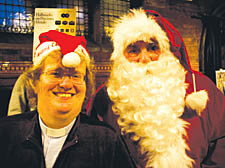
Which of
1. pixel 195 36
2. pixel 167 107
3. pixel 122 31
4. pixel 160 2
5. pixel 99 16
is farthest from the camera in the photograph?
pixel 195 36

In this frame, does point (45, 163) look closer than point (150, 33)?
Yes

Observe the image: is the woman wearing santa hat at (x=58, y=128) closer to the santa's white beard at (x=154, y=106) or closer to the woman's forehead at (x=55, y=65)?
the woman's forehead at (x=55, y=65)

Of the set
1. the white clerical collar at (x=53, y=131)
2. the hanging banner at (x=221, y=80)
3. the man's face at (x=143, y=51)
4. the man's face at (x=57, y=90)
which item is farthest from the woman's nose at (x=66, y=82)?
the hanging banner at (x=221, y=80)

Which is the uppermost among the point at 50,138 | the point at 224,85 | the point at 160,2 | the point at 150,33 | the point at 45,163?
the point at 160,2

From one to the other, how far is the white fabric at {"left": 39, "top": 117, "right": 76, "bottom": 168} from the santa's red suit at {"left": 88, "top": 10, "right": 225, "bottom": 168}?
1.59ft

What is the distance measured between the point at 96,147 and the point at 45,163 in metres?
0.27

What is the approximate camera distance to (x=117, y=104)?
4.62 ft

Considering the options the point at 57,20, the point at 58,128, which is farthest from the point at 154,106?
the point at 57,20

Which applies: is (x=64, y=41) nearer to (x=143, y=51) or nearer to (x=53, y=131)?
(x=53, y=131)

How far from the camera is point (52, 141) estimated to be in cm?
100

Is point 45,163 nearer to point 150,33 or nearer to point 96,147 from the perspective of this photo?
point 96,147

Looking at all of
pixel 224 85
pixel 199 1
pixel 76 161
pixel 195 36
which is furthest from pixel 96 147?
pixel 199 1

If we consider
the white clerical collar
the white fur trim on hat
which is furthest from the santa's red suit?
the white fur trim on hat

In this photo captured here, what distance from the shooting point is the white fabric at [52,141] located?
0.98 m
